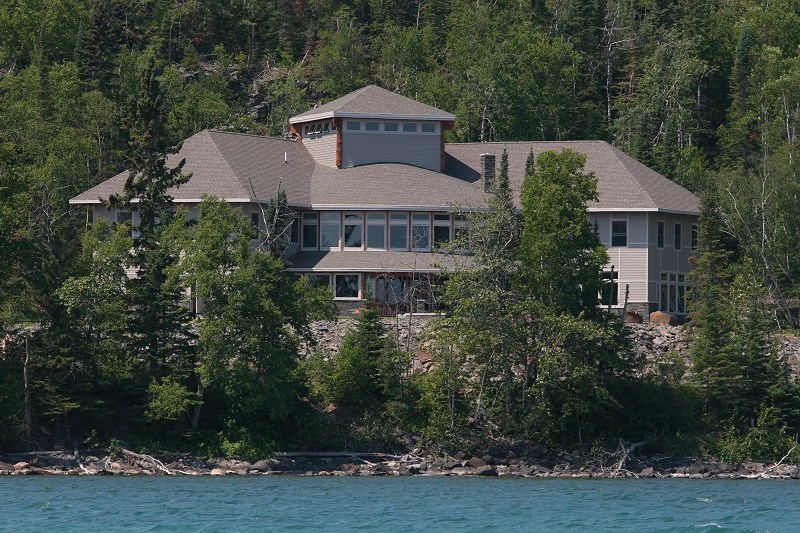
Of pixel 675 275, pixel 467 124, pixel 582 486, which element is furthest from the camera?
pixel 467 124

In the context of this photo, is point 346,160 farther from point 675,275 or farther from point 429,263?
point 675,275

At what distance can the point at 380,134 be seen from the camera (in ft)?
218

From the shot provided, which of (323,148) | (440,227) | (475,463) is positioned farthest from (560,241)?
(323,148)

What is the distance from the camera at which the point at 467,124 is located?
261 feet

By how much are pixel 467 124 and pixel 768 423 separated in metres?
31.3

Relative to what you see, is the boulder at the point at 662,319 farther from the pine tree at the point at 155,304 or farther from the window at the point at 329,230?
the pine tree at the point at 155,304

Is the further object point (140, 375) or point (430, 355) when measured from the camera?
point (430, 355)

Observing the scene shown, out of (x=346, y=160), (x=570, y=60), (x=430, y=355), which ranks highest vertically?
(x=570, y=60)

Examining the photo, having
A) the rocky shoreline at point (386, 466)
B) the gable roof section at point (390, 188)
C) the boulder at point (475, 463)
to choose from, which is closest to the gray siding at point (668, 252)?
the gable roof section at point (390, 188)

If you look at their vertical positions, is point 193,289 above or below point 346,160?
below

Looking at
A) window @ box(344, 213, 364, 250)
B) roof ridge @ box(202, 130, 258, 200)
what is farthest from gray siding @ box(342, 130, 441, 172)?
roof ridge @ box(202, 130, 258, 200)

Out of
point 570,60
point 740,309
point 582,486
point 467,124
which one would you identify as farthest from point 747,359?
point 570,60

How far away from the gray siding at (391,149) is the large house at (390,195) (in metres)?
0.04

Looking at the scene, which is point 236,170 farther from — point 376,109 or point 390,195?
point 376,109
